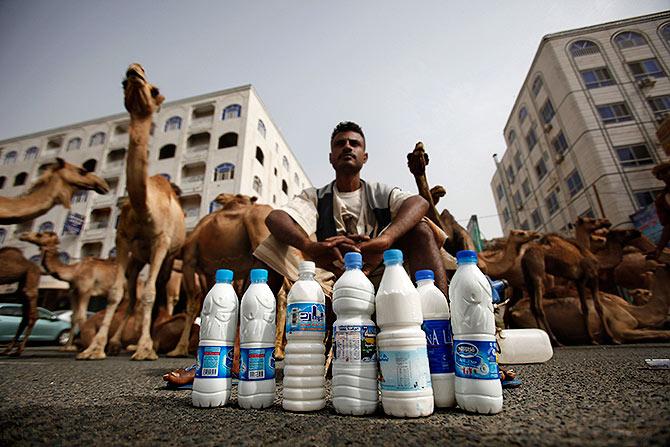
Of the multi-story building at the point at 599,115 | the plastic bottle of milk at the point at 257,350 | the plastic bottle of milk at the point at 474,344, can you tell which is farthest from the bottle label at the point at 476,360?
the multi-story building at the point at 599,115

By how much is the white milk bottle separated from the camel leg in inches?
160

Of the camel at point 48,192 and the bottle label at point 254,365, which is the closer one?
the bottle label at point 254,365

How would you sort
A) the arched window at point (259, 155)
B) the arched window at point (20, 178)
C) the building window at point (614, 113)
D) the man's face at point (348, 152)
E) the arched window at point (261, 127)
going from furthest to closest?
the arched window at point (20, 178), the arched window at point (261, 127), the arched window at point (259, 155), the building window at point (614, 113), the man's face at point (348, 152)

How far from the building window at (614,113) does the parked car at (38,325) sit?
92.1 feet

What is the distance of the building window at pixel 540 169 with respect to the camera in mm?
23942

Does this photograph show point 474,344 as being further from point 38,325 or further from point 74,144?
point 74,144

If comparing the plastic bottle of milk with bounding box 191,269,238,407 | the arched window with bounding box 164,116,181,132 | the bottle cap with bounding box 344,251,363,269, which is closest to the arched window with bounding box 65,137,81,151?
the arched window with bounding box 164,116,181,132

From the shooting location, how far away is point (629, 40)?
20.5 m

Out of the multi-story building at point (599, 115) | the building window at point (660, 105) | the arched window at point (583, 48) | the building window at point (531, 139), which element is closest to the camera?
the multi-story building at point (599, 115)

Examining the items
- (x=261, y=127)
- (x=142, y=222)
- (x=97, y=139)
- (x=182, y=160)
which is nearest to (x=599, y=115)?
(x=261, y=127)

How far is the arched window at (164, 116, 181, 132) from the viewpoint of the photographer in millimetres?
25234

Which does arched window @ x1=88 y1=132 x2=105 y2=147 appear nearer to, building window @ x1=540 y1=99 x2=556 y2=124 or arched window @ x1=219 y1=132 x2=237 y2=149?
arched window @ x1=219 y1=132 x2=237 y2=149

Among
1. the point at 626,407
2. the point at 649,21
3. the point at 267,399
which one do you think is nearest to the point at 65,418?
the point at 267,399

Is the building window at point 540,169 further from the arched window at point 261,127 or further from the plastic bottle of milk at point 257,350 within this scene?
the plastic bottle of milk at point 257,350
